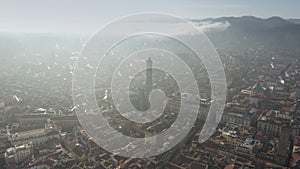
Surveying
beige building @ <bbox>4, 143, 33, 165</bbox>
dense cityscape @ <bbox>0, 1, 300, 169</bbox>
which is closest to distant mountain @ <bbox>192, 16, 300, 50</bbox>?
dense cityscape @ <bbox>0, 1, 300, 169</bbox>

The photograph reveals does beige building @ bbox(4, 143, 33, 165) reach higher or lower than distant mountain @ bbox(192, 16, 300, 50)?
lower

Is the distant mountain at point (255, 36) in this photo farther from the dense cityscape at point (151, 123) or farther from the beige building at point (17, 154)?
the beige building at point (17, 154)

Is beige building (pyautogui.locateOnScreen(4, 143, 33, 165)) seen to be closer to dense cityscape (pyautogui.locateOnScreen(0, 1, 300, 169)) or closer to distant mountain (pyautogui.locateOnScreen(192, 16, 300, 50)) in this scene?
dense cityscape (pyautogui.locateOnScreen(0, 1, 300, 169))

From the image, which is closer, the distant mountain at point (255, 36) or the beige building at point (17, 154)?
the beige building at point (17, 154)

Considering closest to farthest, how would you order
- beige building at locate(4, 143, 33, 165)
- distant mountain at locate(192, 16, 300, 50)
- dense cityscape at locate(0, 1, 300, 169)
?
dense cityscape at locate(0, 1, 300, 169)
beige building at locate(4, 143, 33, 165)
distant mountain at locate(192, 16, 300, 50)

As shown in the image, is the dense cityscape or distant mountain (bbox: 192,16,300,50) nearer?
the dense cityscape

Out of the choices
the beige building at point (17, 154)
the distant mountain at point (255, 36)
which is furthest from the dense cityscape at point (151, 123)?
the distant mountain at point (255, 36)

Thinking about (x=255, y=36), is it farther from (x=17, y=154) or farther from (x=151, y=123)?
(x=17, y=154)

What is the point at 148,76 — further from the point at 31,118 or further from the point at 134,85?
the point at 31,118

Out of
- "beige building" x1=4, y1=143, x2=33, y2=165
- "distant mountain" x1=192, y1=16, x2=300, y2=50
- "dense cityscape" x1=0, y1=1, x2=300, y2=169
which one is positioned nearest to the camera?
"dense cityscape" x1=0, y1=1, x2=300, y2=169

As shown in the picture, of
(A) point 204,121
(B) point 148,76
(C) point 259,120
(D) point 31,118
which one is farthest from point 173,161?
(B) point 148,76

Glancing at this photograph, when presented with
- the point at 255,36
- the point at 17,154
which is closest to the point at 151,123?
the point at 17,154
